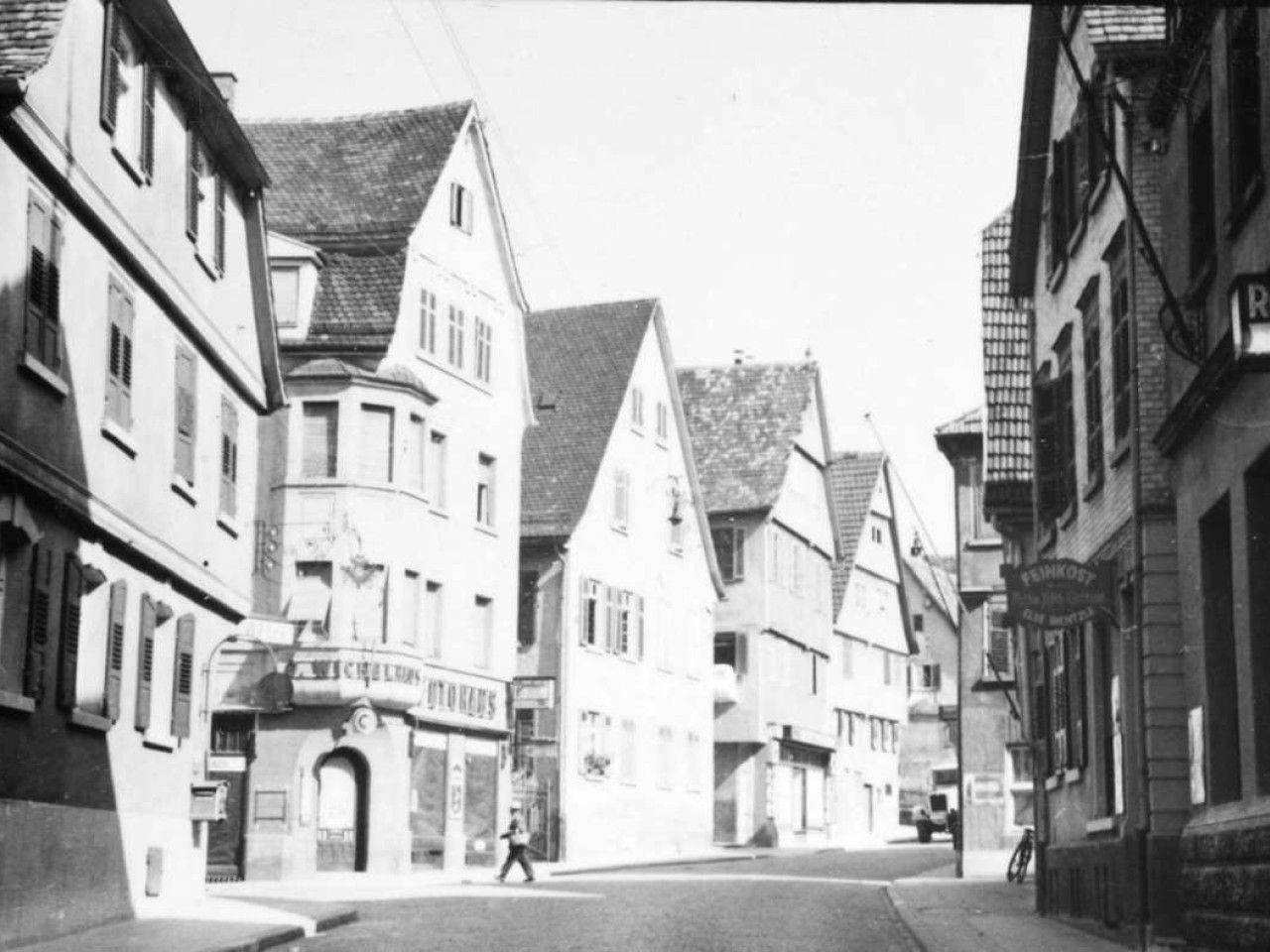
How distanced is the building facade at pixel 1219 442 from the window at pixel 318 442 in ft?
77.3

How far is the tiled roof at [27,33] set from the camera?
59.9 ft

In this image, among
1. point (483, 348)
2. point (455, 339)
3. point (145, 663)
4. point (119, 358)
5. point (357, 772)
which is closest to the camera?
point (119, 358)

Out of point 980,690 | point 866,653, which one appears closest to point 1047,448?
point 980,690

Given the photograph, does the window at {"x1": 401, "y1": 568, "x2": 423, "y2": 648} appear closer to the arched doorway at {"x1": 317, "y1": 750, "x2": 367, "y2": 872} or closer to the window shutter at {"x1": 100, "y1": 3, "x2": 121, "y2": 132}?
the arched doorway at {"x1": 317, "y1": 750, "x2": 367, "y2": 872}

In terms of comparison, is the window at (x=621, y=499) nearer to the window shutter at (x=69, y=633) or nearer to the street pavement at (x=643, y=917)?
the street pavement at (x=643, y=917)

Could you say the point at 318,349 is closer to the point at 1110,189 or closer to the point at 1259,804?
the point at 1110,189

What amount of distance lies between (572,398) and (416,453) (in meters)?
12.1

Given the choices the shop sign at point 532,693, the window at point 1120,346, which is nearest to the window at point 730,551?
the shop sign at point 532,693

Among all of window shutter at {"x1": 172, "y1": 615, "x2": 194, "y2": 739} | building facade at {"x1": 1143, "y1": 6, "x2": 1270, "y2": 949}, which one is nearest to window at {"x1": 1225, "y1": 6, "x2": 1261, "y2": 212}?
building facade at {"x1": 1143, "y1": 6, "x2": 1270, "y2": 949}

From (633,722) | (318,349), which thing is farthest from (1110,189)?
(633,722)

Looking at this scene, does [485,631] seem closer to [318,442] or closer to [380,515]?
[380,515]

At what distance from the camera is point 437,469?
1693 inches

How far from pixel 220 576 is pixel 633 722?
27.0m

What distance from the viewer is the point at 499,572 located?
149 ft
